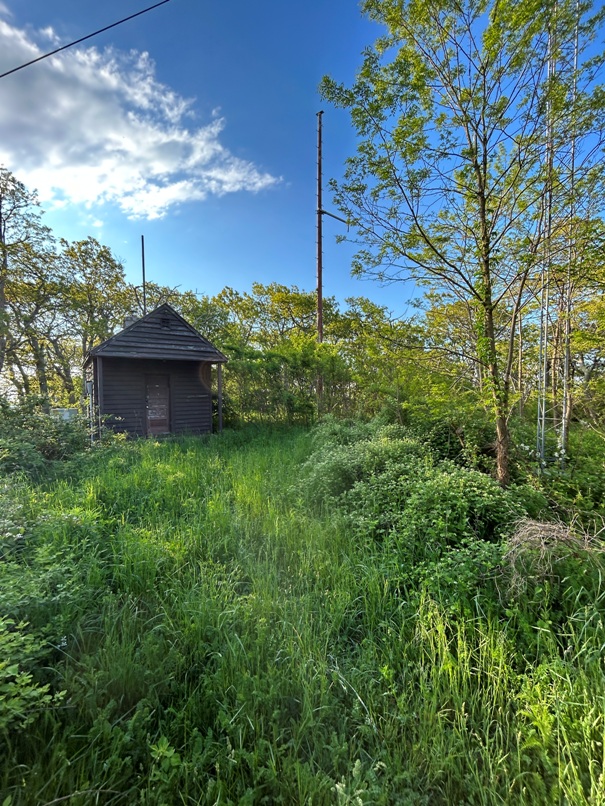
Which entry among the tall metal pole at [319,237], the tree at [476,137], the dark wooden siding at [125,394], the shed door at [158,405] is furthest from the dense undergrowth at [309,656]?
the tall metal pole at [319,237]

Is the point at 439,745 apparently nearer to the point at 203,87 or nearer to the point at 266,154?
the point at 203,87

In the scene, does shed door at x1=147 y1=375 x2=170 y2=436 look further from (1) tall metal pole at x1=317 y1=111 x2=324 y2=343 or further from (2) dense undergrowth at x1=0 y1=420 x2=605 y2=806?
(2) dense undergrowth at x1=0 y1=420 x2=605 y2=806

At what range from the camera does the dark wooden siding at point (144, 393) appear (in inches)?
346

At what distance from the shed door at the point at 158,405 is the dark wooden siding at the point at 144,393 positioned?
129 mm

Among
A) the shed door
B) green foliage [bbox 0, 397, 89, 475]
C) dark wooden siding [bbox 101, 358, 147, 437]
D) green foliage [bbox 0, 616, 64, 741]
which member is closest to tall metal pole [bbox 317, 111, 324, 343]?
the shed door

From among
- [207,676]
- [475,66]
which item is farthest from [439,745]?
[475,66]

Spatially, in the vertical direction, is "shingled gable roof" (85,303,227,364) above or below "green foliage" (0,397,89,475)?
above

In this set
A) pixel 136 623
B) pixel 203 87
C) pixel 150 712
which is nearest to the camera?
pixel 150 712

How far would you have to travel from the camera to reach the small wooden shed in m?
8.62

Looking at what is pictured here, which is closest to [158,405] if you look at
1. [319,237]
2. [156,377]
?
[156,377]

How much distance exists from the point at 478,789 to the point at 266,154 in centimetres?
1087

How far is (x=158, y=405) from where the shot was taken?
958 centimetres

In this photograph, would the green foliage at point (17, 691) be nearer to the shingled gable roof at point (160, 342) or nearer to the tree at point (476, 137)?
the tree at point (476, 137)

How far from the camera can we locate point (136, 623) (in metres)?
1.81
